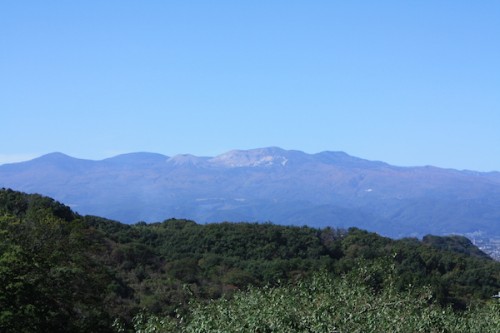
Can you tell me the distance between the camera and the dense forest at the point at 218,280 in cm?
1073

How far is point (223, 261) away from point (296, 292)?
87.9ft

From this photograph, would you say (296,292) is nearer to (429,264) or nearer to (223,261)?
(223,261)

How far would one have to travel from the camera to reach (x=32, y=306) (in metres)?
18.0

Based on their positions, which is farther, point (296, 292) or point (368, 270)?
point (368, 270)

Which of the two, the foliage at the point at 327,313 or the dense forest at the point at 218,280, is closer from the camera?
the foliage at the point at 327,313

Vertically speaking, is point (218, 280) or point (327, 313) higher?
point (327, 313)

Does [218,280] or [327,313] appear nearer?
[327,313]

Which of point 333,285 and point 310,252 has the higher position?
point 333,285

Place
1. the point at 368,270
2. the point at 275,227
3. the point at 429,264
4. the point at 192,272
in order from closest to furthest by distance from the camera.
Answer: the point at 368,270 < the point at 192,272 < the point at 429,264 < the point at 275,227

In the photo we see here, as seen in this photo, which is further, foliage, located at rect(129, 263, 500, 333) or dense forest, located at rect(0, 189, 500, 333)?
dense forest, located at rect(0, 189, 500, 333)

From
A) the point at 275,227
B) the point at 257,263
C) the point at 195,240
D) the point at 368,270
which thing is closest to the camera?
the point at 368,270

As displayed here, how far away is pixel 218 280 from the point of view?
3312 centimetres

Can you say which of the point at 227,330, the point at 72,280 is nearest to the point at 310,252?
the point at 72,280

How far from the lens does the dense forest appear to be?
10.7 m
